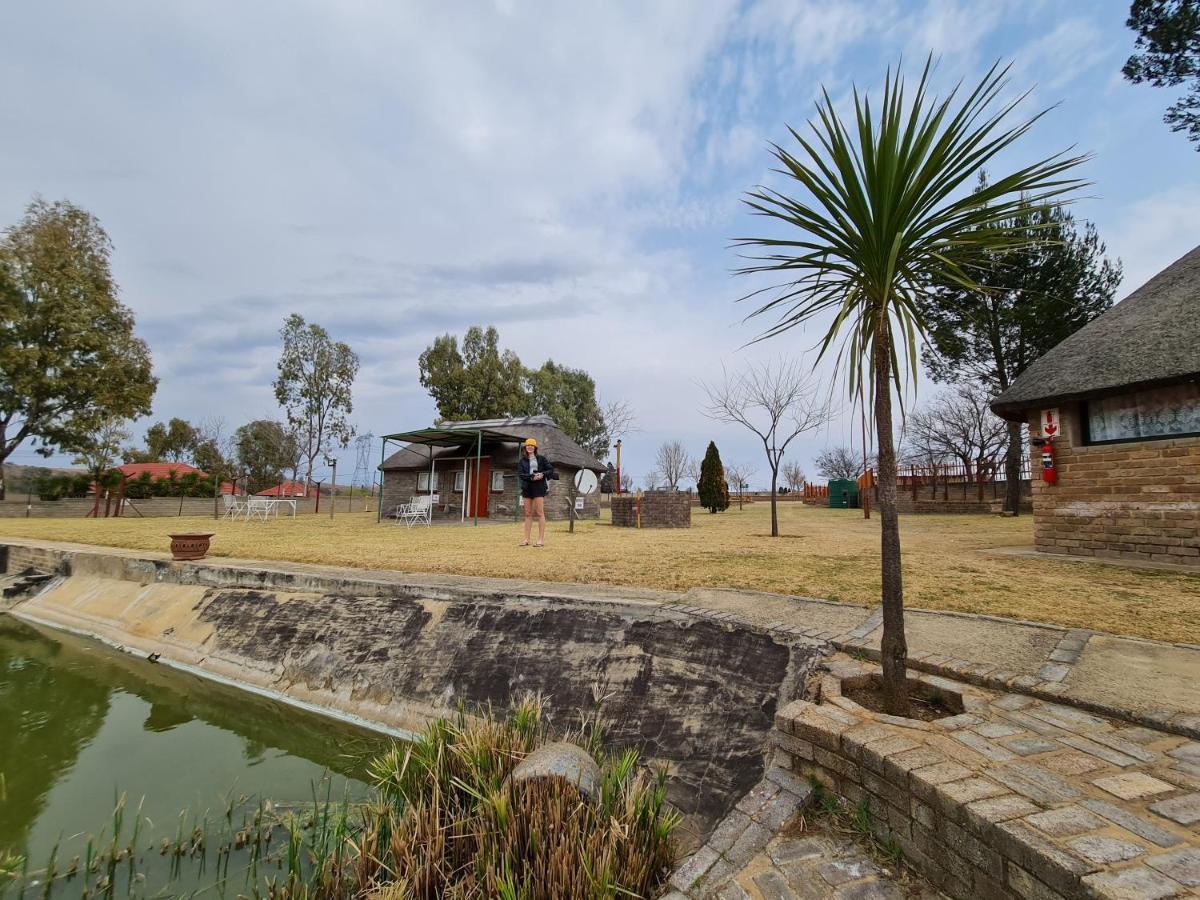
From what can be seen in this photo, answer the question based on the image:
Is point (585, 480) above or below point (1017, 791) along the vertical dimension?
above

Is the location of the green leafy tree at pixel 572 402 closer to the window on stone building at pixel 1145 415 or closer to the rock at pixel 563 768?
the window on stone building at pixel 1145 415

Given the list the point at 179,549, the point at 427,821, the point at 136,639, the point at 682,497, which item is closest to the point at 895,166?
the point at 427,821

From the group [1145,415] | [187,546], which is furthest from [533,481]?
[1145,415]

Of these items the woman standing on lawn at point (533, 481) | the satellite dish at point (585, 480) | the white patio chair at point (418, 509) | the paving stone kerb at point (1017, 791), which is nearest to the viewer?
the paving stone kerb at point (1017, 791)

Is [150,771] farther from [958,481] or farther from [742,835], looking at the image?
[958,481]

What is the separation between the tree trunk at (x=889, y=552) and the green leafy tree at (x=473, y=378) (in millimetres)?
32101

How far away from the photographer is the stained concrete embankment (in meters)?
3.46

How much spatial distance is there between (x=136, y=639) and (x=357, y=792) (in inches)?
234

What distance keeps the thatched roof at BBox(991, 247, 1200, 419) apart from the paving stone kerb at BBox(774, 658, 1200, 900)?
24.3ft

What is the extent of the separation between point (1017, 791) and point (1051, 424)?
921cm

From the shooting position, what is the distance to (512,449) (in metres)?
19.7

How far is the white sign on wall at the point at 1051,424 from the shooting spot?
859 cm

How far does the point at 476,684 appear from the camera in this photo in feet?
15.4

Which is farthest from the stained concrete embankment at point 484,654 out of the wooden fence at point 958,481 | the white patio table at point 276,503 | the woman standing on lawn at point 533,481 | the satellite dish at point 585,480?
the wooden fence at point 958,481
